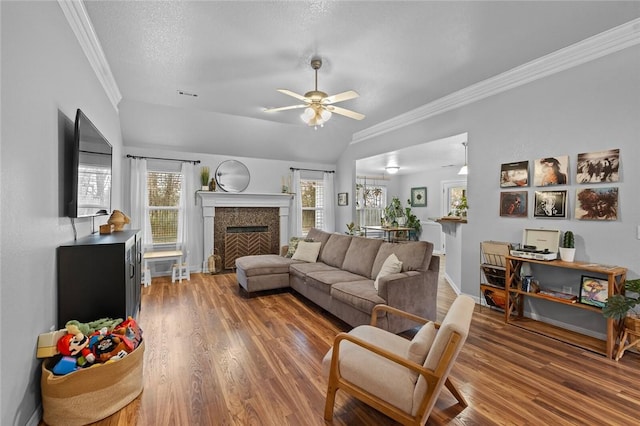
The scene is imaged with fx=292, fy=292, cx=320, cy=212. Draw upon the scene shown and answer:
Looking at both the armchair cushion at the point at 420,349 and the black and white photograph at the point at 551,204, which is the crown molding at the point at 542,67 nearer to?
the black and white photograph at the point at 551,204

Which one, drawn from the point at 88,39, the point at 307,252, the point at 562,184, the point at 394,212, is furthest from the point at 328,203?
the point at 88,39

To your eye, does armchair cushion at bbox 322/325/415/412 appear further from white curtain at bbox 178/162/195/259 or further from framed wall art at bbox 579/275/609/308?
white curtain at bbox 178/162/195/259

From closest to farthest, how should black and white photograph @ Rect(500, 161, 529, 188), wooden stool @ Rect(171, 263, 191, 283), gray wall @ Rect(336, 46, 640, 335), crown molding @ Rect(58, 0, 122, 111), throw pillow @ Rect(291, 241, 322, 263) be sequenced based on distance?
crown molding @ Rect(58, 0, 122, 111) → gray wall @ Rect(336, 46, 640, 335) → black and white photograph @ Rect(500, 161, 529, 188) → throw pillow @ Rect(291, 241, 322, 263) → wooden stool @ Rect(171, 263, 191, 283)

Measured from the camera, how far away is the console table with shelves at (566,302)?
8.61 feet

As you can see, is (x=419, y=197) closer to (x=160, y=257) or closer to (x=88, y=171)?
(x=160, y=257)

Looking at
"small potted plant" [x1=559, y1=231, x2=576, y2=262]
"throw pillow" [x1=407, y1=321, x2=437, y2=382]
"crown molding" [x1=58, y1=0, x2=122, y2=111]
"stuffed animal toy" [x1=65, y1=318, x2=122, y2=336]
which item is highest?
"crown molding" [x1=58, y1=0, x2=122, y2=111]

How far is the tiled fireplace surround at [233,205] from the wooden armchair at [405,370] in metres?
4.76

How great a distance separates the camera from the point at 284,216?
686 centimetres

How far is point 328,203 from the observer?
737 cm

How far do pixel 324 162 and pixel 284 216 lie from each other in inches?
68.2

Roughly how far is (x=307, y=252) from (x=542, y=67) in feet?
12.5

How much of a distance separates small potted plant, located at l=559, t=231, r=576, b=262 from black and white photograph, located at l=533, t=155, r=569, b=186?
0.58 m

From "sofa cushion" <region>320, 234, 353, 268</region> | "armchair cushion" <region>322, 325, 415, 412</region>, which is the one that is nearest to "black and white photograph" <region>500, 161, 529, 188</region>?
"sofa cushion" <region>320, 234, 353, 268</region>

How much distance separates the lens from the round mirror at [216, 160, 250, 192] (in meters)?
6.30
